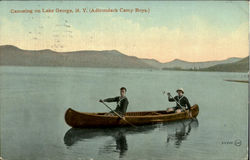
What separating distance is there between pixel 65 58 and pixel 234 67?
3.30 meters

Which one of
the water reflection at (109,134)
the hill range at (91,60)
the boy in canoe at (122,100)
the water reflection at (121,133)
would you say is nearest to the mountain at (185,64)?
the hill range at (91,60)

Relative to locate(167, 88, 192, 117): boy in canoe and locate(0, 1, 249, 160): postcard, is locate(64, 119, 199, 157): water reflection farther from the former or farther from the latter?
locate(167, 88, 192, 117): boy in canoe

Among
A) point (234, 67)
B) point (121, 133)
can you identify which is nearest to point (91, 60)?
point (121, 133)

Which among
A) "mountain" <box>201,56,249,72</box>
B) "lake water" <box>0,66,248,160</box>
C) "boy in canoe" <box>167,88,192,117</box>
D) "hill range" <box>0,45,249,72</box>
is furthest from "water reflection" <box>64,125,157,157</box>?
"mountain" <box>201,56,249,72</box>

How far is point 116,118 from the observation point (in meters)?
5.57

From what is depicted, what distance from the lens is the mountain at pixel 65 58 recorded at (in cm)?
554

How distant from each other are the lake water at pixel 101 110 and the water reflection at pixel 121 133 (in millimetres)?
18

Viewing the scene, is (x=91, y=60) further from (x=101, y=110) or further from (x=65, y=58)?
(x=101, y=110)

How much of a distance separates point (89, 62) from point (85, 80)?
44 centimetres

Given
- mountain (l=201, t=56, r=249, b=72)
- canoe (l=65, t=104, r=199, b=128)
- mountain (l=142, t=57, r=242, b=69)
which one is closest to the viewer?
canoe (l=65, t=104, r=199, b=128)

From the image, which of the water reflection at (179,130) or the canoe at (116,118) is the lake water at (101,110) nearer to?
the water reflection at (179,130)

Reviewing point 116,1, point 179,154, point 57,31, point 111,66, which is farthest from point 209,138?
point 57,31

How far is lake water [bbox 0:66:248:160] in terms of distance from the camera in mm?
5258

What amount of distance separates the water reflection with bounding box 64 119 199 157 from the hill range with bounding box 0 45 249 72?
3.89 ft
